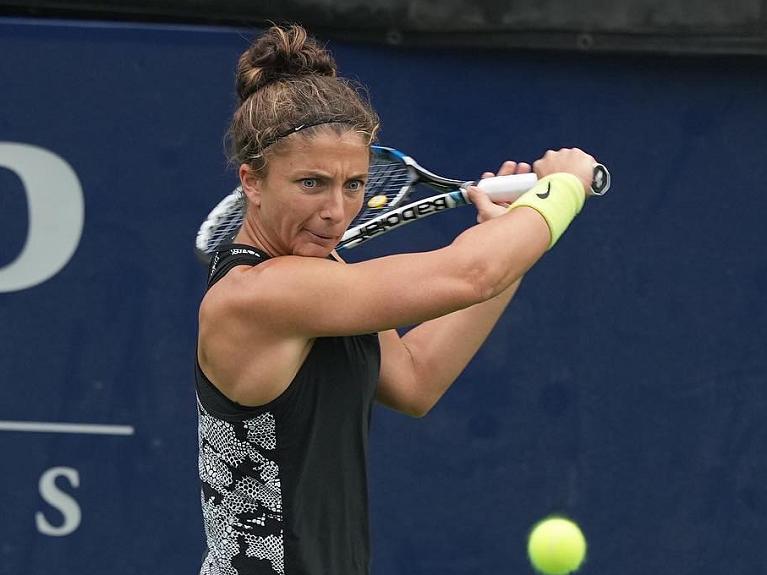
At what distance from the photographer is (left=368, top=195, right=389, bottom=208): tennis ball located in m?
2.70

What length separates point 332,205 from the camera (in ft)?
6.71

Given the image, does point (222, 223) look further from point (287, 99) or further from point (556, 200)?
point (556, 200)

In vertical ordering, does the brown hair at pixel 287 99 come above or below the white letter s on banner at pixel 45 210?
below

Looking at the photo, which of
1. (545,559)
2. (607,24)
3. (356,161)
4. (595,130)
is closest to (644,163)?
(595,130)

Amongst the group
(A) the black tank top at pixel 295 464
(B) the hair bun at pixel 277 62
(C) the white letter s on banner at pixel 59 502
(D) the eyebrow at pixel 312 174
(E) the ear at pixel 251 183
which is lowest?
(A) the black tank top at pixel 295 464

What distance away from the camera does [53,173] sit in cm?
349

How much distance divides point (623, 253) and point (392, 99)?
69cm

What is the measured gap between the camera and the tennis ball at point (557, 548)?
3166 mm

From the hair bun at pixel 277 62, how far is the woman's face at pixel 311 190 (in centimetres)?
14

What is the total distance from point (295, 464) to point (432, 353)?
0.45 meters

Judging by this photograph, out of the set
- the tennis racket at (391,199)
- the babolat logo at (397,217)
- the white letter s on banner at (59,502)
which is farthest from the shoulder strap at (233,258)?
the white letter s on banner at (59,502)

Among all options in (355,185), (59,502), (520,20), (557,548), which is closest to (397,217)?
(355,185)

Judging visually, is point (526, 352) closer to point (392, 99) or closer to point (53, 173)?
point (392, 99)

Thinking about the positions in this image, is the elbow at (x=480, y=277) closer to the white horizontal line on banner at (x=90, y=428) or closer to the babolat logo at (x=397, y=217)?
the babolat logo at (x=397, y=217)
